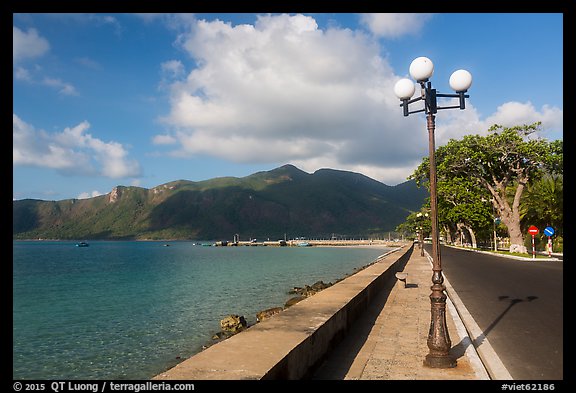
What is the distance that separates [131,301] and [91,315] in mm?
5583

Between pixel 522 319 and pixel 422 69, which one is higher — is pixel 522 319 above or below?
below

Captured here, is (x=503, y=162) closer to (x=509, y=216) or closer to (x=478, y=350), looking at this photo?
(x=509, y=216)

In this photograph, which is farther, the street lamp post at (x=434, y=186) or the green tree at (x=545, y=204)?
the green tree at (x=545, y=204)

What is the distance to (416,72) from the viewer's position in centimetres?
776

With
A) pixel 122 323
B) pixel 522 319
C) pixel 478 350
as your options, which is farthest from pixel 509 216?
pixel 478 350

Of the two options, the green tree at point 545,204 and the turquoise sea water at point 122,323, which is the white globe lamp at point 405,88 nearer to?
the turquoise sea water at point 122,323

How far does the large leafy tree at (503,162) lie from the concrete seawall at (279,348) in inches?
1549

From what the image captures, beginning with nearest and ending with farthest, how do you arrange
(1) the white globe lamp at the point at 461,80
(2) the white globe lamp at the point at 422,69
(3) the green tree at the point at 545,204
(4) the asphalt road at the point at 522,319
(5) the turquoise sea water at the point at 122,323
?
(4) the asphalt road at the point at 522,319 < (2) the white globe lamp at the point at 422,69 < (1) the white globe lamp at the point at 461,80 < (5) the turquoise sea water at the point at 122,323 < (3) the green tree at the point at 545,204

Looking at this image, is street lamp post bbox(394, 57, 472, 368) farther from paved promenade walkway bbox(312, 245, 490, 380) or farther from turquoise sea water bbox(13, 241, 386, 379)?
turquoise sea water bbox(13, 241, 386, 379)

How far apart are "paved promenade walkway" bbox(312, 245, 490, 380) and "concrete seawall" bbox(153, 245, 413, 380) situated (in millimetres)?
311

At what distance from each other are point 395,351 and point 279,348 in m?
3.62

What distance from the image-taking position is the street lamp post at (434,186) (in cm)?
673

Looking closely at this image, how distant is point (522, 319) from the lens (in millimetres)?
10852

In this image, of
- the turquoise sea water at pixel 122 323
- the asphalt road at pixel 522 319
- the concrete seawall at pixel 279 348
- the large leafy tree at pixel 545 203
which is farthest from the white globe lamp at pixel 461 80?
the large leafy tree at pixel 545 203
